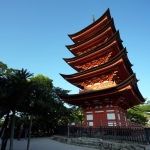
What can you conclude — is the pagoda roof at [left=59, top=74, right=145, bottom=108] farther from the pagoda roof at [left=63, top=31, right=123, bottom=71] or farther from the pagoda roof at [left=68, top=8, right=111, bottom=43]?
the pagoda roof at [left=68, top=8, right=111, bottom=43]

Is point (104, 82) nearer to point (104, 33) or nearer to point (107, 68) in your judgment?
point (107, 68)

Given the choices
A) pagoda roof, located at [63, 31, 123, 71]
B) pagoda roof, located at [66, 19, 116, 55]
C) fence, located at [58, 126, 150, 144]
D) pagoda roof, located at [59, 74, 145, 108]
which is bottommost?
fence, located at [58, 126, 150, 144]

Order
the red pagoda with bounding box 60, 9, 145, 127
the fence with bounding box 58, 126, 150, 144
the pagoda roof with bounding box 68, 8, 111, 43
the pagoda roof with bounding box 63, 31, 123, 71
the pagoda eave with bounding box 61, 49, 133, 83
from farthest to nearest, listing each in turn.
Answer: the pagoda roof with bounding box 68, 8, 111, 43
the pagoda roof with bounding box 63, 31, 123, 71
the pagoda eave with bounding box 61, 49, 133, 83
the red pagoda with bounding box 60, 9, 145, 127
the fence with bounding box 58, 126, 150, 144

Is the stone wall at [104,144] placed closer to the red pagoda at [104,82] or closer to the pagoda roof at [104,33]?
the red pagoda at [104,82]

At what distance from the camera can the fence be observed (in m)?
7.45

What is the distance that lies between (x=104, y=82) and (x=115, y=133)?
531 centimetres

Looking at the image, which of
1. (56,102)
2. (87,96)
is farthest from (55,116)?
(87,96)

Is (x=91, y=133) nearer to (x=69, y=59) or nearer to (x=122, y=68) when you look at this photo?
(x=122, y=68)

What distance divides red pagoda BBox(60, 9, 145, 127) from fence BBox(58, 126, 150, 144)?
117cm

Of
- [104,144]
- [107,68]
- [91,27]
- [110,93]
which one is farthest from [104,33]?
[104,144]

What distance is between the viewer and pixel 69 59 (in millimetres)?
15547

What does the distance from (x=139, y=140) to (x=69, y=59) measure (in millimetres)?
11025

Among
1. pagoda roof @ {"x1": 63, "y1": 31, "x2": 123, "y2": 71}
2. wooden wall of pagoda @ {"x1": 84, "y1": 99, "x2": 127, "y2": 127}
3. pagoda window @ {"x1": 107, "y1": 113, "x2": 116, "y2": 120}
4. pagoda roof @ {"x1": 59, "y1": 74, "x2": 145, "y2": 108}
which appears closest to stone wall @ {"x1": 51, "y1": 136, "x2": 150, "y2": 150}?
wooden wall of pagoda @ {"x1": 84, "y1": 99, "x2": 127, "y2": 127}

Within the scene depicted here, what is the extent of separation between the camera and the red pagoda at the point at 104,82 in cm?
1073
